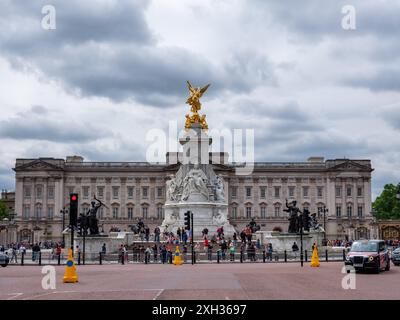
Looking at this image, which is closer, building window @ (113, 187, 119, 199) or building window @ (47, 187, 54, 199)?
building window @ (47, 187, 54, 199)

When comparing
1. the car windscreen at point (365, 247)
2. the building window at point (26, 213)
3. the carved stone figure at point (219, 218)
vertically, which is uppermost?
the building window at point (26, 213)

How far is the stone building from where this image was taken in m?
132

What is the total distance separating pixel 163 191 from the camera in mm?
134750

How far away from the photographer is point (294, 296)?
19.0m

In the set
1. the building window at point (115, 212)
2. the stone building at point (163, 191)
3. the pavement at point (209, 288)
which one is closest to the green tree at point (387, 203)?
the stone building at point (163, 191)

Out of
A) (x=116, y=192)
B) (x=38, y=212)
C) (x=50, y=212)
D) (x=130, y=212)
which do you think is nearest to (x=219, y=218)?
(x=130, y=212)

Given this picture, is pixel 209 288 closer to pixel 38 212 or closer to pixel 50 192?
pixel 50 192

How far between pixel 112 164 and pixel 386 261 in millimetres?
106494

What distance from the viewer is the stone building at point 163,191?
132 meters

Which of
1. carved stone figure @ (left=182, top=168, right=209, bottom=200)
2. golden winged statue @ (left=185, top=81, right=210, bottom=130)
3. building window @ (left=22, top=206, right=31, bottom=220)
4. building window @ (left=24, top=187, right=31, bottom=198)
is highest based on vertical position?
golden winged statue @ (left=185, top=81, right=210, bottom=130)

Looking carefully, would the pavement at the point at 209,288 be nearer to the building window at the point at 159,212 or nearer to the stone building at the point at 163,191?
the stone building at the point at 163,191

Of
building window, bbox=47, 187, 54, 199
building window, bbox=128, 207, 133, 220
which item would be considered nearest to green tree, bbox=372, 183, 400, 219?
building window, bbox=128, 207, 133, 220

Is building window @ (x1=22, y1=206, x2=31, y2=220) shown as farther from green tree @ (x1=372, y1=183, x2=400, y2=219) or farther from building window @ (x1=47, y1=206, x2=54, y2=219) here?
green tree @ (x1=372, y1=183, x2=400, y2=219)

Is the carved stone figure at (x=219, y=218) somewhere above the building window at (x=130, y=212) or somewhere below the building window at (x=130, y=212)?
below
